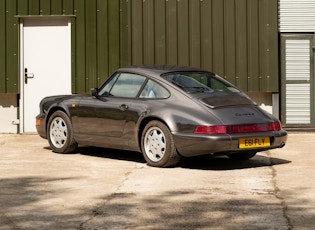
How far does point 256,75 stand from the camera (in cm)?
1630

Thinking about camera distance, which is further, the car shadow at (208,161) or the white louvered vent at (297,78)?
the white louvered vent at (297,78)

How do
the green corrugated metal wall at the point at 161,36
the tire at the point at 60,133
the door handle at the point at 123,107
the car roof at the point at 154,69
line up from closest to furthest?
the door handle at the point at 123,107, the car roof at the point at 154,69, the tire at the point at 60,133, the green corrugated metal wall at the point at 161,36

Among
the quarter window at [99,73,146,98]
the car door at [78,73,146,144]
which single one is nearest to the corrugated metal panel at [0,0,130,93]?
the car door at [78,73,146,144]

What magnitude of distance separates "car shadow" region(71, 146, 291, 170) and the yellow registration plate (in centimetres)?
49

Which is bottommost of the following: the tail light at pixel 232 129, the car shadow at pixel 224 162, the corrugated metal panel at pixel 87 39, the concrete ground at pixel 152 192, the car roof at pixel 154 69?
the concrete ground at pixel 152 192

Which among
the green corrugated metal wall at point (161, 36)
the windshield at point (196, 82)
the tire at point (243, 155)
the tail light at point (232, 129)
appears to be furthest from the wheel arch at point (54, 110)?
the green corrugated metal wall at point (161, 36)

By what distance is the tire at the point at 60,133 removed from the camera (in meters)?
12.3

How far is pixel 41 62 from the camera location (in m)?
16.4

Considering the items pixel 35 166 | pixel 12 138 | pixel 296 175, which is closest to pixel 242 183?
pixel 296 175

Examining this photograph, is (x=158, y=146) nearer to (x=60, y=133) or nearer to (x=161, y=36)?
(x=60, y=133)

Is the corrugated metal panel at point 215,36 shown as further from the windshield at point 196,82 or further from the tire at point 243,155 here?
the tire at point 243,155

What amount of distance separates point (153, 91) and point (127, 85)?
58 cm

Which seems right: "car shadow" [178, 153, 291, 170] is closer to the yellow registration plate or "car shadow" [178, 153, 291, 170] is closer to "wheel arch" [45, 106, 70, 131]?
the yellow registration plate

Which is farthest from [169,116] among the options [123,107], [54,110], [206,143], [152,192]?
[54,110]
